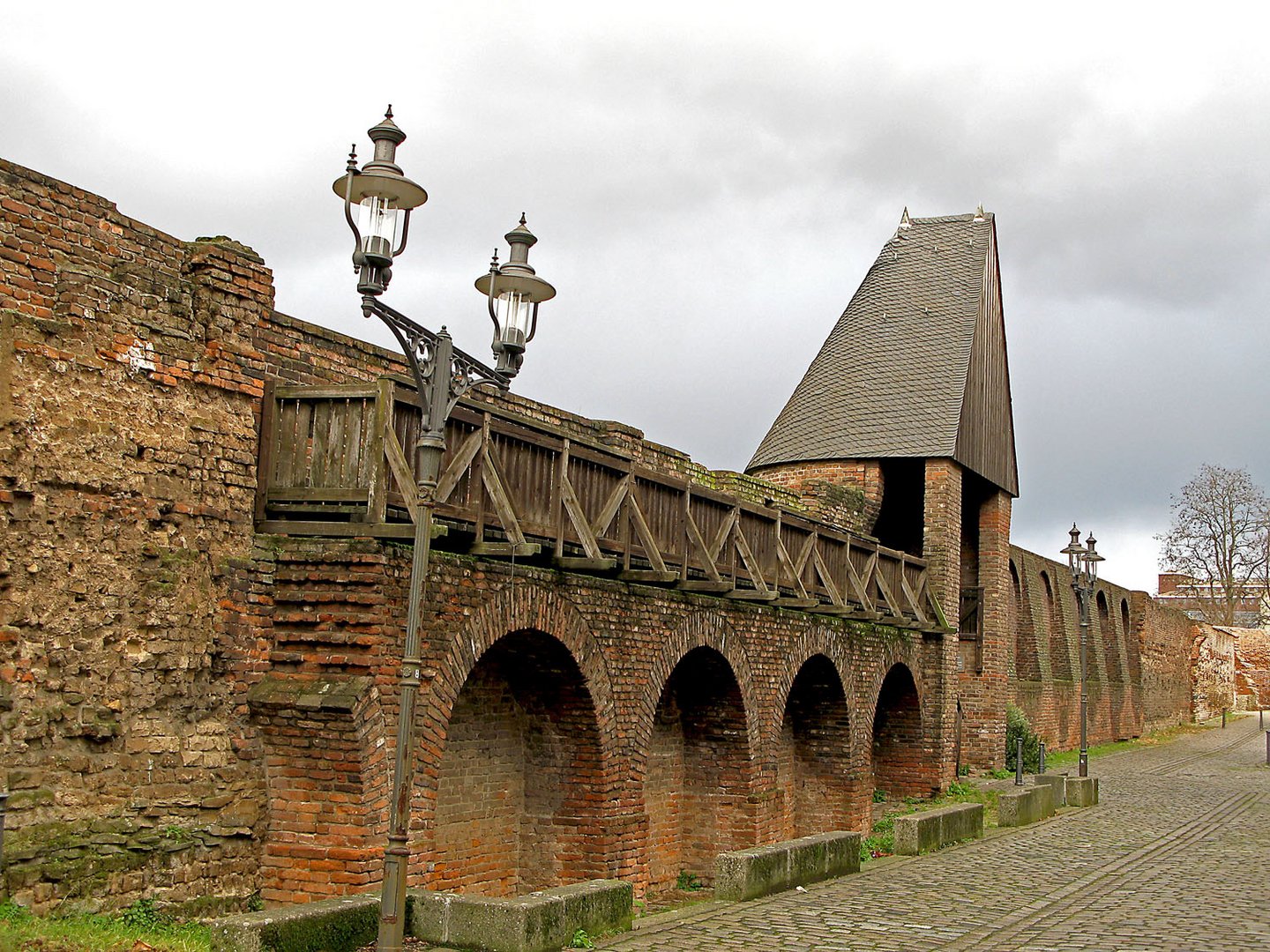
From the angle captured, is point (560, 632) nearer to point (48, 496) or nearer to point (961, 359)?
point (48, 496)

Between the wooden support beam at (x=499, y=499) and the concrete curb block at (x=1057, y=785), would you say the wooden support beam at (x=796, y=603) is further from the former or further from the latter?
the concrete curb block at (x=1057, y=785)

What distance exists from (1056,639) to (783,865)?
88.9 feet

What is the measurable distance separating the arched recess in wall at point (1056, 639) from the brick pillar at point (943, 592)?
14.0 m

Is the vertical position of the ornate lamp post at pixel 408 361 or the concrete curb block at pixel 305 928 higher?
the ornate lamp post at pixel 408 361

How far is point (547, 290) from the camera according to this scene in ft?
26.7

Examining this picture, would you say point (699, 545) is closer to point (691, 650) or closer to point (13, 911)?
point (691, 650)

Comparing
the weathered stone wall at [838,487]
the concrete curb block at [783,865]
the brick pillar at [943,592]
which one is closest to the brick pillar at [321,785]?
the concrete curb block at [783,865]

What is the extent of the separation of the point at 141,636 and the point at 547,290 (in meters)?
3.46

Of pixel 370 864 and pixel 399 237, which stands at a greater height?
pixel 399 237

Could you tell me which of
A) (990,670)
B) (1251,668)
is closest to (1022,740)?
(990,670)

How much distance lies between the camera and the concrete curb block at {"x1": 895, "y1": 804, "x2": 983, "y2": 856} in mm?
14297

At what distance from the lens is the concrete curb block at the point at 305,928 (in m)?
7.24

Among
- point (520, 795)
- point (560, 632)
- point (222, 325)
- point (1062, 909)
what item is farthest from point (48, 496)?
point (1062, 909)

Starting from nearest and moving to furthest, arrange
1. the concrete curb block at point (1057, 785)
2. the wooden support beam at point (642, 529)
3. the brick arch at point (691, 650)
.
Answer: the wooden support beam at point (642, 529), the brick arch at point (691, 650), the concrete curb block at point (1057, 785)
